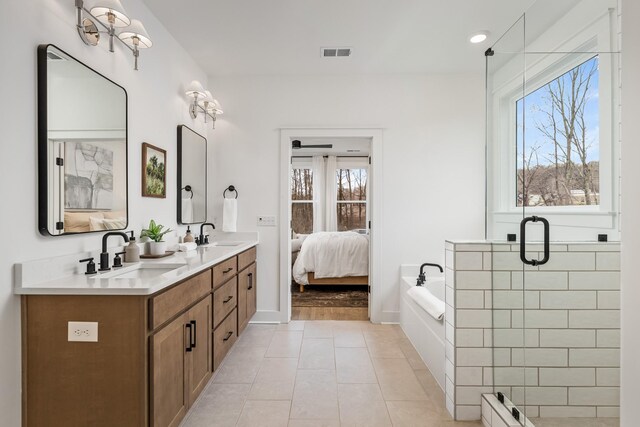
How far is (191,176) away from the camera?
3207 millimetres

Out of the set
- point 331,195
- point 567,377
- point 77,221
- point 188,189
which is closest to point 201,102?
point 188,189

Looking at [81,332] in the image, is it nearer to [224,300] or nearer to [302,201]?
[224,300]

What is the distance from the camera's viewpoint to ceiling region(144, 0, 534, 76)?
2459mm

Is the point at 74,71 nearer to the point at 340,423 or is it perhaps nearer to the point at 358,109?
the point at 340,423

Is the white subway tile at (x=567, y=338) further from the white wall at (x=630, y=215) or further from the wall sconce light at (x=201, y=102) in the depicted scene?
the wall sconce light at (x=201, y=102)

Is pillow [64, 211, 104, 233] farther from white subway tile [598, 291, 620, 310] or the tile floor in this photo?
white subway tile [598, 291, 620, 310]

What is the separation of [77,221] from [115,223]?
318mm

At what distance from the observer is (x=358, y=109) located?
11.9 ft

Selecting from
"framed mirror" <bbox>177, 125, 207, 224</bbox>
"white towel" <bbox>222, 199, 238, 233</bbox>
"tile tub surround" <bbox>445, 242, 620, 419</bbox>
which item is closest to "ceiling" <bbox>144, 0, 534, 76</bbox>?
"framed mirror" <bbox>177, 125, 207, 224</bbox>

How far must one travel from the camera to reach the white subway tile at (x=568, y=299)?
158 centimetres

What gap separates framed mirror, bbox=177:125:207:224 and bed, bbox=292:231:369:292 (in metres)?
1.75

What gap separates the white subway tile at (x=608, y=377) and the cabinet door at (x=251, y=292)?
8.50ft

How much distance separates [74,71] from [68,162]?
18.3 inches

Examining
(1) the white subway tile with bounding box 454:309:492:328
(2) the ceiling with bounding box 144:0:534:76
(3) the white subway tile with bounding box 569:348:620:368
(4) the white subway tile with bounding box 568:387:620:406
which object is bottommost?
(4) the white subway tile with bounding box 568:387:620:406
